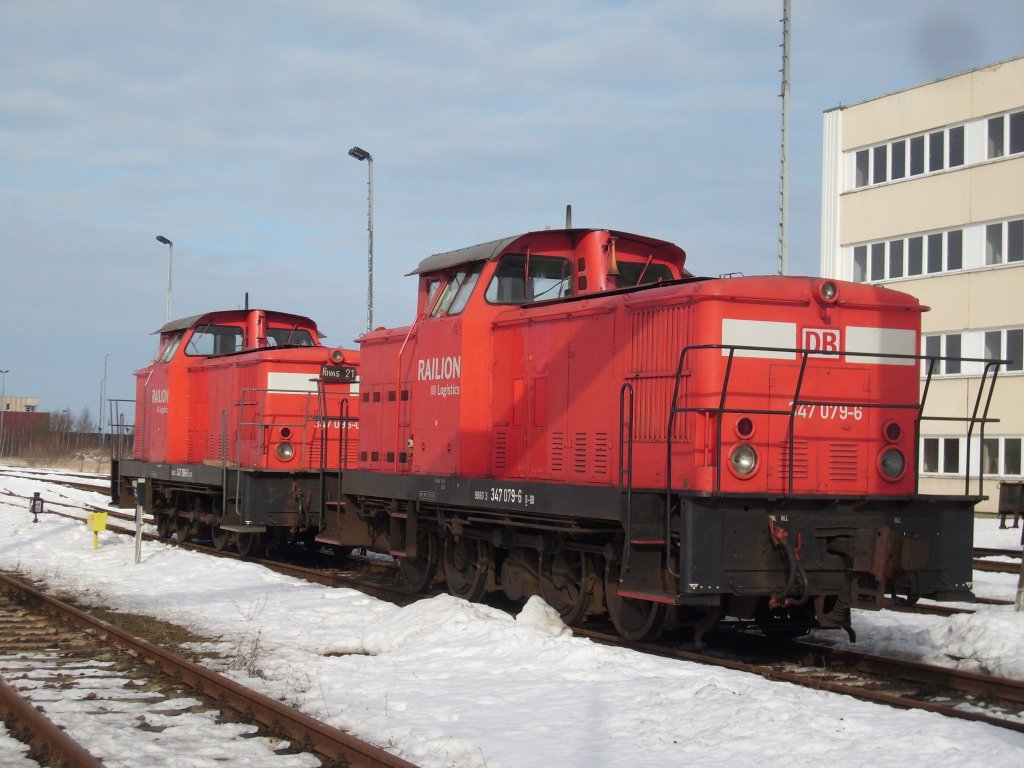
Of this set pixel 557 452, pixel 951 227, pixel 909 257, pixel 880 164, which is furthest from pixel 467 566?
pixel 880 164

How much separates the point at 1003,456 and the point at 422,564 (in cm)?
2085

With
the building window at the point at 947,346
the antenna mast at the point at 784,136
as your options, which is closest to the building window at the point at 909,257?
the building window at the point at 947,346

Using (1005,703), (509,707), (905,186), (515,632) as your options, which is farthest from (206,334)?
(905,186)

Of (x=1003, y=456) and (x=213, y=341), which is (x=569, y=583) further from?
(x=1003, y=456)

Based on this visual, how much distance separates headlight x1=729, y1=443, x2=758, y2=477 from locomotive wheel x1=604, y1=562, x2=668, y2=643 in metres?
1.43

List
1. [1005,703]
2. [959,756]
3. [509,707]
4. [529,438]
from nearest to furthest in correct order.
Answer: [959,756]
[509,707]
[1005,703]
[529,438]

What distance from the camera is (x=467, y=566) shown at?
12.2 m

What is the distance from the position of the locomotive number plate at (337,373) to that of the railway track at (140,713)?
6.83 m

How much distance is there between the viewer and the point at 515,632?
9.10 meters

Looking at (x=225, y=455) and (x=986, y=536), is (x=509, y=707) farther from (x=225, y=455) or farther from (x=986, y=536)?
(x=986, y=536)

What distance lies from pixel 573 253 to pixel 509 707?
5609mm

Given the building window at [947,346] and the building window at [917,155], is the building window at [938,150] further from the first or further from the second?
the building window at [947,346]

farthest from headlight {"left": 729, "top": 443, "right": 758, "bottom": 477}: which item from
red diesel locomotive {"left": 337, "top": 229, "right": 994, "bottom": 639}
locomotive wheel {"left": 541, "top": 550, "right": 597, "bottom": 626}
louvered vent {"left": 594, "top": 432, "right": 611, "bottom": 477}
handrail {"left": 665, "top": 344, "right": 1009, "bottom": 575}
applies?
locomotive wheel {"left": 541, "top": 550, "right": 597, "bottom": 626}

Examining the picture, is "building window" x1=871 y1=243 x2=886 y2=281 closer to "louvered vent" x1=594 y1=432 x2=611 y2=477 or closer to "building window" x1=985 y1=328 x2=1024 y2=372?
"building window" x1=985 y1=328 x2=1024 y2=372
